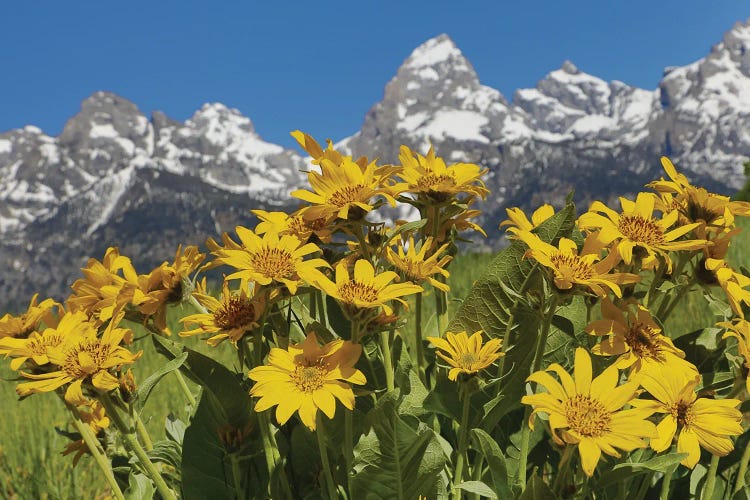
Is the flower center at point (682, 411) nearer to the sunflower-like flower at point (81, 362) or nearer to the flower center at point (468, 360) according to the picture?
the flower center at point (468, 360)

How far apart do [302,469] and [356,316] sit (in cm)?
60

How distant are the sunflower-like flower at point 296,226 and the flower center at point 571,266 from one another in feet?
1.71

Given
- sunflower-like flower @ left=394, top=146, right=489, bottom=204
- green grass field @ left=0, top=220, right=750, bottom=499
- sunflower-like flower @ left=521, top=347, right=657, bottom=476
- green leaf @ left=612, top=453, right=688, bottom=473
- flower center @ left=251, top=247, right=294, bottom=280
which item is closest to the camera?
sunflower-like flower @ left=521, top=347, right=657, bottom=476

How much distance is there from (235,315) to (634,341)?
0.88 m

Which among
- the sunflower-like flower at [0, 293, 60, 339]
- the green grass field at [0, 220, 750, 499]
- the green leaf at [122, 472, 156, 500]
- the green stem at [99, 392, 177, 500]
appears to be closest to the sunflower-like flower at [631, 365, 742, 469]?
the green grass field at [0, 220, 750, 499]

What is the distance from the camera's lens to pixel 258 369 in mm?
1209

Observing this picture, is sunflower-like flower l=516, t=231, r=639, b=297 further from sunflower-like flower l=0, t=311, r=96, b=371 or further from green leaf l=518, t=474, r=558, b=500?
sunflower-like flower l=0, t=311, r=96, b=371

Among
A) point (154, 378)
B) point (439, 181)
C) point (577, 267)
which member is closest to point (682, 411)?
point (577, 267)

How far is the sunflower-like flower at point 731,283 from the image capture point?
1.33 m

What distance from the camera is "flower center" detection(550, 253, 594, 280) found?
4.00 ft

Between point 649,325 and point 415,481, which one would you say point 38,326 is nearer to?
point 415,481

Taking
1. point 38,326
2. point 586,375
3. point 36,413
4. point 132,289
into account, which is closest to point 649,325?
point 586,375

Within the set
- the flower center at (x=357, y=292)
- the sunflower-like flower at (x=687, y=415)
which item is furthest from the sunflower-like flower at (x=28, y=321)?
the sunflower-like flower at (x=687, y=415)

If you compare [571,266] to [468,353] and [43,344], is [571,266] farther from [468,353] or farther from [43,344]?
[43,344]
